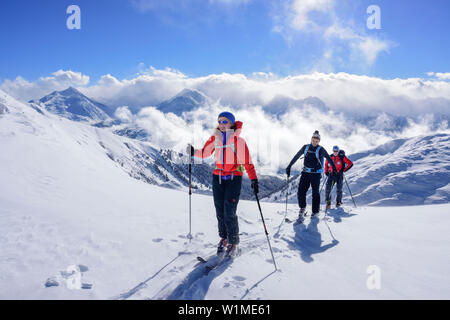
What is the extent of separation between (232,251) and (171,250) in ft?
4.67

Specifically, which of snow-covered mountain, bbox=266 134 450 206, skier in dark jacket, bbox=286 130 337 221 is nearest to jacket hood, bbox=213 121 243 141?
skier in dark jacket, bbox=286 130 337 221

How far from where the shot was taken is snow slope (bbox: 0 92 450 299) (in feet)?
13.2

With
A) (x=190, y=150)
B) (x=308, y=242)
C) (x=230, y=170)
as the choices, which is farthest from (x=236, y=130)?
(x=308, y=242)

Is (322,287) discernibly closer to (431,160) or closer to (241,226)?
(241,226)

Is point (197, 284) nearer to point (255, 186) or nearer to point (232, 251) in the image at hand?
point (232, 251)

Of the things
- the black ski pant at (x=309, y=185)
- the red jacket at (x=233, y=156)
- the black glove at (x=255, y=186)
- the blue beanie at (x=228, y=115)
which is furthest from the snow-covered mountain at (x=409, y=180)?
the blue beanie at (x=228, y=115)

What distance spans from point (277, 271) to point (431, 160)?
151 meters

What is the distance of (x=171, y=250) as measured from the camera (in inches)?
220

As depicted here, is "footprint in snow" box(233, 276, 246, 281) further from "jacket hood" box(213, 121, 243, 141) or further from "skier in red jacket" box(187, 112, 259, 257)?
"jacket hood" box(213, 121, 243, 141)

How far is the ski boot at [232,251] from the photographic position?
5507 millimetres

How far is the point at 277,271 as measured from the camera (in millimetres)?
4887

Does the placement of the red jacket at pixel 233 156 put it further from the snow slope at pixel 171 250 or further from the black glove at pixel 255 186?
the snow slope at pixel 171 250

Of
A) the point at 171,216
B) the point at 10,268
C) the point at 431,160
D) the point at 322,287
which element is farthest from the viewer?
the point at 431,160

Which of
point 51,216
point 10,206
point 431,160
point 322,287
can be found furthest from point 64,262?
point 431,160
